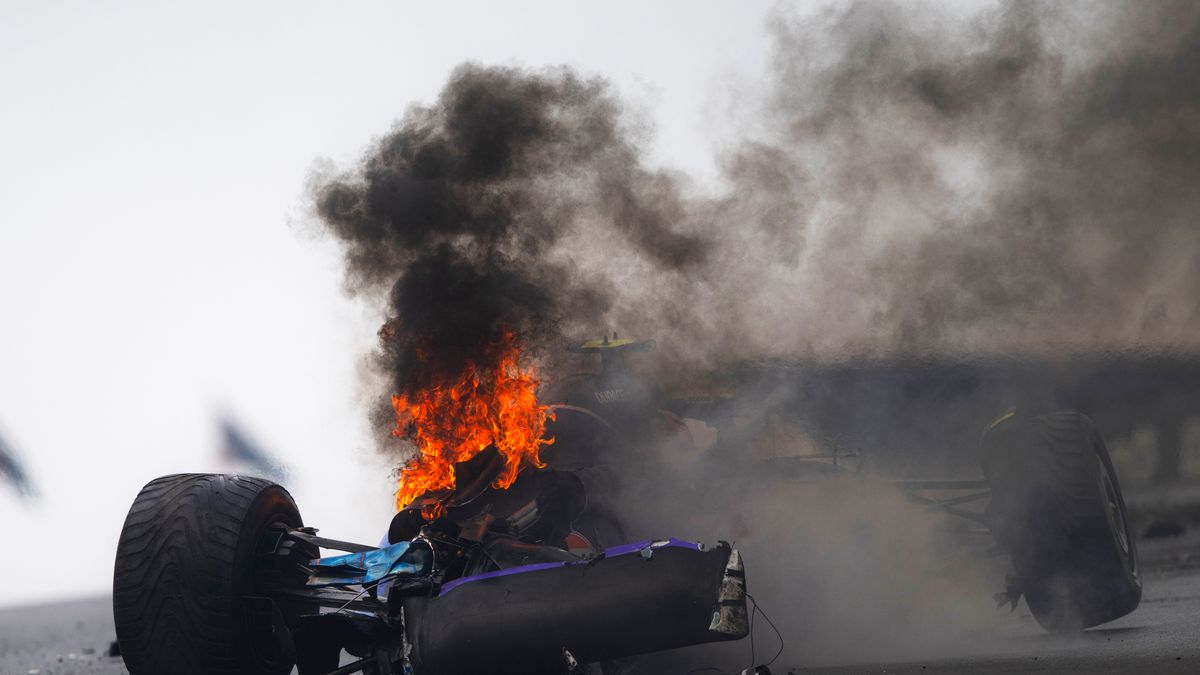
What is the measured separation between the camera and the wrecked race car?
6.57 metres

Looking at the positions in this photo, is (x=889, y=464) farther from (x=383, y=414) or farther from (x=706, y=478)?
(x=383, y=414)

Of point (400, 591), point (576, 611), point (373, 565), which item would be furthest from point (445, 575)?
point (576, 611)

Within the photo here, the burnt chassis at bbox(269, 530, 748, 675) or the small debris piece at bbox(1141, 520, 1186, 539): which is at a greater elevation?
the burnt chassis at bbox(269, 530, 748, 675)

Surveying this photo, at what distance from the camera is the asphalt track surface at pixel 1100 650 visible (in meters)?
8.00

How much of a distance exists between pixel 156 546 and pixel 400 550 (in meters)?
1.40

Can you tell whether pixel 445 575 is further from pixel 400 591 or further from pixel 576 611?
pixel 576 611

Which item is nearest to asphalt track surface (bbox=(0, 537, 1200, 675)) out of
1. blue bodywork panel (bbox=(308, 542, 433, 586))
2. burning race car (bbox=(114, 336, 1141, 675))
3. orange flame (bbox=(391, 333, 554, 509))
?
burning race car (bbox=(114, 336, 1141, 675))

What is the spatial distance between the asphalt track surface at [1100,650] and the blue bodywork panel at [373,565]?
100 inches

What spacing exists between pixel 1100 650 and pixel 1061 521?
3.23ft

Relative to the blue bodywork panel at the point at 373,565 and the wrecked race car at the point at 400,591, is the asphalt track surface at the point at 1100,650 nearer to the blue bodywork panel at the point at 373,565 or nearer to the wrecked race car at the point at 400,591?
the wrecked race car at the point at 400,591

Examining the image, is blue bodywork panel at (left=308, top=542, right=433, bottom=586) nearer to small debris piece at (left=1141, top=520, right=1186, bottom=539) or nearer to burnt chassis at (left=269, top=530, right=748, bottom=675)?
burnt chassis at (left=269, top=530, right=748, bottom=675)

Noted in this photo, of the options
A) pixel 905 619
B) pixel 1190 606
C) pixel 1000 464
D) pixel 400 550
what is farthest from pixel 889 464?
pixel 400 550

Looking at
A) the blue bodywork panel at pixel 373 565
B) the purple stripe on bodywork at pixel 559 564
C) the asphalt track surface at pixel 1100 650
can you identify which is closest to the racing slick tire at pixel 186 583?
the blue bodywork panel at pixel 373 565

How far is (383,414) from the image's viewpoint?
11.0m
